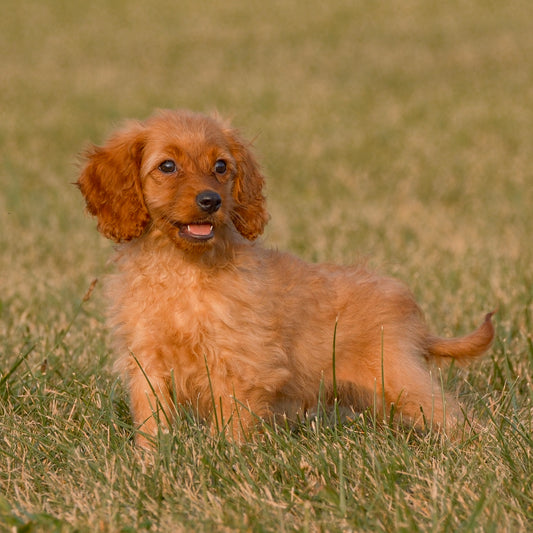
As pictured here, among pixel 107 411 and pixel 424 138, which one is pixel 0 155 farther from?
pixel 107 411

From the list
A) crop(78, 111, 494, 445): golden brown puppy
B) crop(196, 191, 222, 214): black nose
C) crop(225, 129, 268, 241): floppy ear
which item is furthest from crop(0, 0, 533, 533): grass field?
crop(196, 191, 222, 214): black nose

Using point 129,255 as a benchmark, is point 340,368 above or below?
below

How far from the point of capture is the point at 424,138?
12820mm

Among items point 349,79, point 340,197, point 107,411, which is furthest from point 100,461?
point 349,79

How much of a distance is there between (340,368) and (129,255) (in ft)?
3.30

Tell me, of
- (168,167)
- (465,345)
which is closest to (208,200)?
(168,167)

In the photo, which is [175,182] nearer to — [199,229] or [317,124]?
[199,229]

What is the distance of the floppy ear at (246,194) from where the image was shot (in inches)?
153

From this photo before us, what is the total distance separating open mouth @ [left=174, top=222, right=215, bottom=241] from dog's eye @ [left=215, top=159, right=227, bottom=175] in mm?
282

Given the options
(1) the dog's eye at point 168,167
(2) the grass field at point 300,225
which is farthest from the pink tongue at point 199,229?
(2) the grass field at point 300,225

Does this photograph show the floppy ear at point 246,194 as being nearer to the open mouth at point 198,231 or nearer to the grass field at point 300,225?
the open mouth at point 198,231

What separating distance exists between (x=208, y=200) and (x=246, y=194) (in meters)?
0.51

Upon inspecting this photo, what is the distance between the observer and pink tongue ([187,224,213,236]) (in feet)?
11.8

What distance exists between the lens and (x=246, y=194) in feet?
13.0
